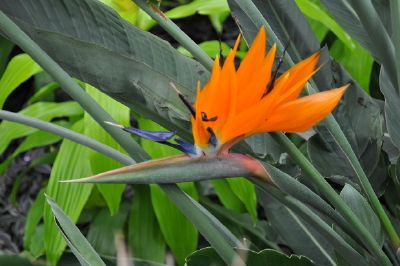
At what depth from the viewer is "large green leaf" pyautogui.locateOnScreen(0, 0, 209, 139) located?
0.59m

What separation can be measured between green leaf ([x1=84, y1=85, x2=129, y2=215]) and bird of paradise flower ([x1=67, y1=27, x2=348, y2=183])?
67 centimetres

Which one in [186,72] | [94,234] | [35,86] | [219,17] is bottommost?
[94,234]

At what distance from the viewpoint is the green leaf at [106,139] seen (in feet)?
3.94

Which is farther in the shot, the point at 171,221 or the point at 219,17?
the point at 219,17

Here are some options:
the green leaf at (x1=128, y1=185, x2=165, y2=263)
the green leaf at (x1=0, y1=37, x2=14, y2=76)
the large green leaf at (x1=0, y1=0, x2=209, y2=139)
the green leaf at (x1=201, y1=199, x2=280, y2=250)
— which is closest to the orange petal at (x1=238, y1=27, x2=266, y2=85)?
the large green leaf at (x1=0, y1=0, x2=209, y2=139)

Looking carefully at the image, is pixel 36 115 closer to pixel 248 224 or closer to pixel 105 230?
pixel 105 230

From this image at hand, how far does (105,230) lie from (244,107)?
1.01m

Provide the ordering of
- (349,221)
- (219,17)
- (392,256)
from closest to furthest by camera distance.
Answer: (349,221) → (392,256) → (219,17)

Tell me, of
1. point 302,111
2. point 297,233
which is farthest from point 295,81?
point 297,233

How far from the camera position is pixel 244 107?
1.66 ft

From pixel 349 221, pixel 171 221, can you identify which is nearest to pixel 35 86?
pixel 171 221

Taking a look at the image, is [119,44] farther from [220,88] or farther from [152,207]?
[152,207]

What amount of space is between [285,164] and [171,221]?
23.2 inches

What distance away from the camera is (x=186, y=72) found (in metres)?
0.72
